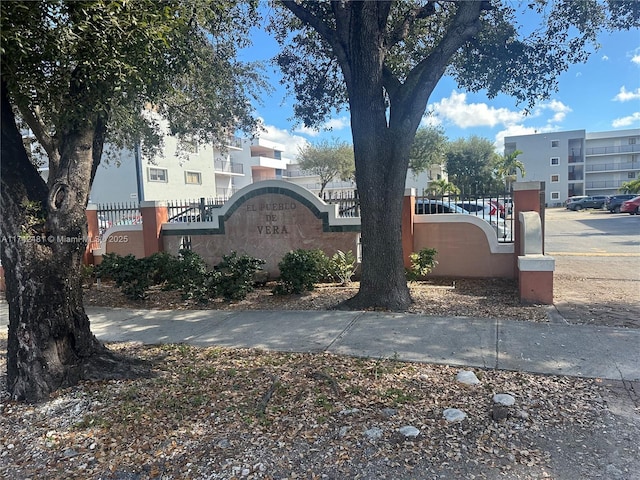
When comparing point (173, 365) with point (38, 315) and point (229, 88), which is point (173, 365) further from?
point (229, 88)

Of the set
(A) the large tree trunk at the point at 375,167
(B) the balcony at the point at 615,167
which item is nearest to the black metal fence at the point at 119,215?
(A) the large tree trunk at the point at 375,167

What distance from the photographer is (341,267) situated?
371 inches

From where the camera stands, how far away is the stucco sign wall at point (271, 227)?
33.1 feet

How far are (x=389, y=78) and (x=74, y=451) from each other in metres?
6.88

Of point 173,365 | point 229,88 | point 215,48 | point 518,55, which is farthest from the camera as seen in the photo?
point 229,88

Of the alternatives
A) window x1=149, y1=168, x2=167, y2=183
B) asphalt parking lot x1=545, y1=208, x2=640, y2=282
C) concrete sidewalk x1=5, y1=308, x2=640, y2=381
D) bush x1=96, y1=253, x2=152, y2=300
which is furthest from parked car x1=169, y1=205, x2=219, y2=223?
window x1=149, y1=168, x2=167, y2=183

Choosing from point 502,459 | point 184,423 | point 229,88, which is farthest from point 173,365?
point 229,88

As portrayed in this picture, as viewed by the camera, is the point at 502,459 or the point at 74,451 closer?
the point at 502,459

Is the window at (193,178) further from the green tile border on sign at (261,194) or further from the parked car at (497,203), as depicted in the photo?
the parked car at (497,203)

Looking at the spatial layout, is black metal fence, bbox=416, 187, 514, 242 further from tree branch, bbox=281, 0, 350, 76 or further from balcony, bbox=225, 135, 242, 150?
balcony, bbox=225, 135, 242, 150

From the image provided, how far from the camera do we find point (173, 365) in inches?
200

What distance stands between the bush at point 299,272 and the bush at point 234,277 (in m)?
0.61

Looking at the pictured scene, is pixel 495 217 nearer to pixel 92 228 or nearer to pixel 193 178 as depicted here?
pixel 92 228

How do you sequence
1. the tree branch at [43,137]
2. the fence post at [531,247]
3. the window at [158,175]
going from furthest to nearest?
the window at [158,175] < the fence post at [531,247] < the tree branch at [43,137]
